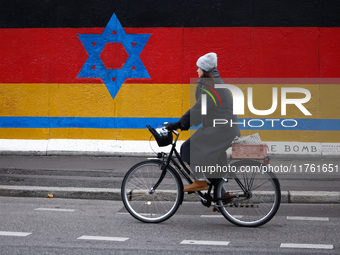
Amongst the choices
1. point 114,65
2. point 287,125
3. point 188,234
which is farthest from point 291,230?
point 114,65

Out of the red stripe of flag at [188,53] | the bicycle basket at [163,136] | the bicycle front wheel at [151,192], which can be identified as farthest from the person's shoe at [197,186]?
the red stripe of flag at [188,53]

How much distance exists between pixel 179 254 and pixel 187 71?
793cm

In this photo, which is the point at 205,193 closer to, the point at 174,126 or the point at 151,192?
the point at 151,192

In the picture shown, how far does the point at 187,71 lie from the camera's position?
13.6m

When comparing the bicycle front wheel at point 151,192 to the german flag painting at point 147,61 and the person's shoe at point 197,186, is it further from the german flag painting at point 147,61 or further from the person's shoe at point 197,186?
the german flag painting at point 147,61

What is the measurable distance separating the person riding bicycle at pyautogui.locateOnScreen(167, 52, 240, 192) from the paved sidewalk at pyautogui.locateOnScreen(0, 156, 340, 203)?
2.00 metres

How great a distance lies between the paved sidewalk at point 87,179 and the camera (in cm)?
955

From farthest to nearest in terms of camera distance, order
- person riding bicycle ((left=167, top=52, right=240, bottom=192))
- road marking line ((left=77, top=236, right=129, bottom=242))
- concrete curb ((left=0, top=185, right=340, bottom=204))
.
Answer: concrete curb ((left=0, top=185, right=340, bottom=204)) < person riding bicycle ((left=167, top=52, right=240, bottom=192)) < road marking line ((left=77, top=236, right=129, bottom=242))

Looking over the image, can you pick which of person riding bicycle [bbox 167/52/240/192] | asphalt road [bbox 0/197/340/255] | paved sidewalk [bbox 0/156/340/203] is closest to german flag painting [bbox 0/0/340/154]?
paved sidewalk [bbox 0/156/340/203]

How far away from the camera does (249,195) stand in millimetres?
7387

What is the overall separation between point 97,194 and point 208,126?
279 centimetres

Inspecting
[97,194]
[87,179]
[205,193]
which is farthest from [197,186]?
[87,179]

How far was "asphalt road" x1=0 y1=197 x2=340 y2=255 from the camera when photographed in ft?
20.5

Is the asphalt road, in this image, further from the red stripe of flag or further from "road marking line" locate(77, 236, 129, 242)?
the red stripe of flag
